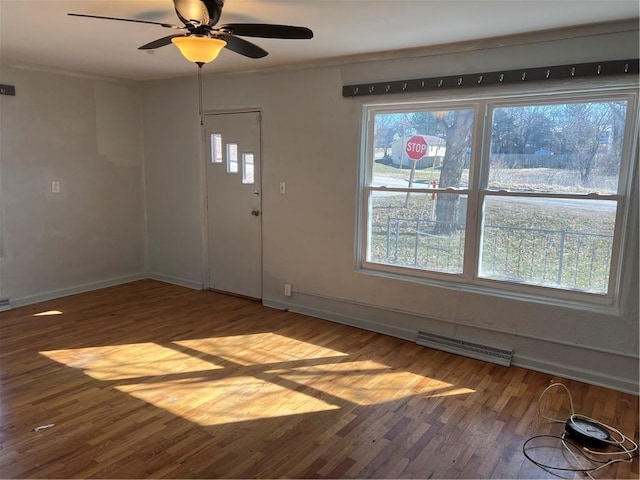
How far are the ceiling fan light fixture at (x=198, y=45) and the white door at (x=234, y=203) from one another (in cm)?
227

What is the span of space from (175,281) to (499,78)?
4.23m

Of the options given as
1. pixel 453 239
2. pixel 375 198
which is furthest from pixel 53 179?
pixel 453 239

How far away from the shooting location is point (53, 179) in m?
4.86

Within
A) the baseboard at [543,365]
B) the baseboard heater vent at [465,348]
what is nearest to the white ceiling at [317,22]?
the baseboard at [543,365]

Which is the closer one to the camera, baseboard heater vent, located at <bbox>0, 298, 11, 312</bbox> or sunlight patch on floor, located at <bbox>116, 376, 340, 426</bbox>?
sunlight patch on floor, located at <bbox>116, 376, 340, 426</bbox>

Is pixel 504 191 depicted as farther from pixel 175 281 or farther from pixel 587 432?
pixel 175 281

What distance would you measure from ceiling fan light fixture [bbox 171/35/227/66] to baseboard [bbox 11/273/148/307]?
3660 millimetres

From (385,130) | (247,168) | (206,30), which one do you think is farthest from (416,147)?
(206,30)

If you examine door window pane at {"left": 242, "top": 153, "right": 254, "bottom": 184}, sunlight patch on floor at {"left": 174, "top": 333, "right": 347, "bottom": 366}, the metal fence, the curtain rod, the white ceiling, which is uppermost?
the white ceiling

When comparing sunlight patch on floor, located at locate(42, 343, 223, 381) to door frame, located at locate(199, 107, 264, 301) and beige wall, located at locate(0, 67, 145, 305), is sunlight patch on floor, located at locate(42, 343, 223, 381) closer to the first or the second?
door frame, located at locate(199, 107, 264, 301)

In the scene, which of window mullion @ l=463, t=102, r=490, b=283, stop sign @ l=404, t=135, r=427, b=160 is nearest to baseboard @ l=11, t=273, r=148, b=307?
stop sign @ l=404, t=135, r=427, b=160

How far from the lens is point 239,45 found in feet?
8.64

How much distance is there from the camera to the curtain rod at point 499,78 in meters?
2.91

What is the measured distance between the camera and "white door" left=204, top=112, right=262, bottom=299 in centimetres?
484
